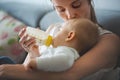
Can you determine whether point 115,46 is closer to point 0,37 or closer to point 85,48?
point 85,48

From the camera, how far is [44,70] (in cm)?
104

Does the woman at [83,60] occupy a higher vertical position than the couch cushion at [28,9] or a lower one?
higher

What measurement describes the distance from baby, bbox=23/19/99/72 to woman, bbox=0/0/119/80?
0.03 m

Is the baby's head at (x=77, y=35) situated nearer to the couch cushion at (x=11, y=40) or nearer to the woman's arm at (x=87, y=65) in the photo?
the woman's arm at (x=87, y=65)

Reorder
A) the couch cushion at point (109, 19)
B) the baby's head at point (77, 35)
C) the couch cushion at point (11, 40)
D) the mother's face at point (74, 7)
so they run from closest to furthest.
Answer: the baby's head at point (77, 35) → the mother's face at point (74, 7) → the couch cushion at point (109, 19) → the couch cushion at point (11, 40)

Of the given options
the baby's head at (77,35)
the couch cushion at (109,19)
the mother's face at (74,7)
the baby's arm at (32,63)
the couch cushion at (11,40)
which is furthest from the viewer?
the couch cushion at (11,40)

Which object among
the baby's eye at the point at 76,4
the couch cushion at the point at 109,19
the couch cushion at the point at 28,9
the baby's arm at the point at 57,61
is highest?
the baby's eye at the point at 76,4

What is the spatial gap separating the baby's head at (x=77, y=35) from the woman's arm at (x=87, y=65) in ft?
0.17

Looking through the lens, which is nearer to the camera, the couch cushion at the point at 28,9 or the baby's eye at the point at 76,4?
the baby's eye at the point at 76,4

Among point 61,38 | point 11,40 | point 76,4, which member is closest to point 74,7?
point 76,4

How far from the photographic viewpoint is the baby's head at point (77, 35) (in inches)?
44.1

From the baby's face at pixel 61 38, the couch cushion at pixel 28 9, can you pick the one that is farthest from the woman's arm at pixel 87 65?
the couch cushion at pixel 28 9

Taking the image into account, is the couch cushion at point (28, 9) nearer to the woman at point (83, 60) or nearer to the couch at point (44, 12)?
the couch at point (44, 12)

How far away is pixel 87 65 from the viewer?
1117mm
